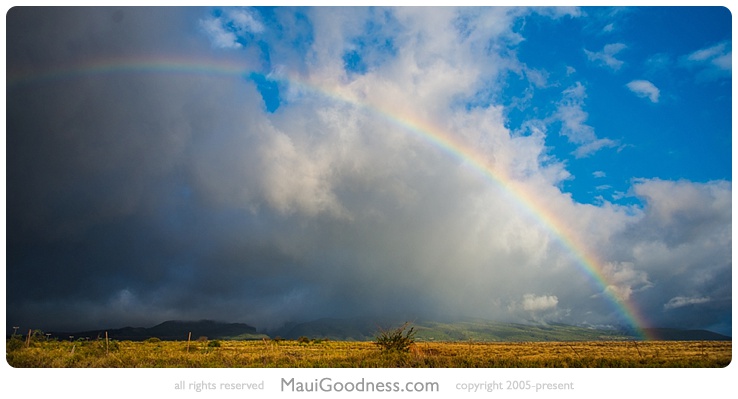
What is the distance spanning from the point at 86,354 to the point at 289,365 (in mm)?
11875

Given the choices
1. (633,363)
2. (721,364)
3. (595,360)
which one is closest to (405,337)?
(595,360)

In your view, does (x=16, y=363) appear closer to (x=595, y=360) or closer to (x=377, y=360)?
(x=377, y=360)

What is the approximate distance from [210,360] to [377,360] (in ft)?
29.1

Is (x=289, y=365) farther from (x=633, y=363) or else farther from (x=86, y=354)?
(x=633, y=363)

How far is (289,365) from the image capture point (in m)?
24.3

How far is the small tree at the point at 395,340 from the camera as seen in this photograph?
87.7 ft

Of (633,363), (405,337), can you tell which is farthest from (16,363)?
(633,363)

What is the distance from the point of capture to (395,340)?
88.8ft

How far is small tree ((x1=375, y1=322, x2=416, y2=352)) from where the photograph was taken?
2672 cm
